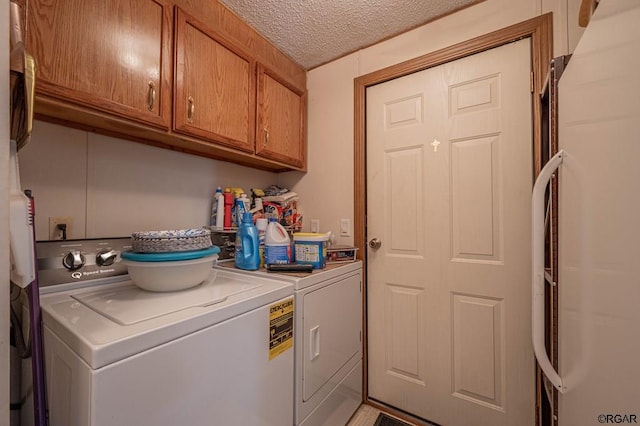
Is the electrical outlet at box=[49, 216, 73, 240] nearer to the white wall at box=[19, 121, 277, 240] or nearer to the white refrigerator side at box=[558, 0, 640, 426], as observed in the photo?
the white wall at box=[19, 121, 277, 240]

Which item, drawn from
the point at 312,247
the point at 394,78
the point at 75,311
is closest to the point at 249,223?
the point at 312,247

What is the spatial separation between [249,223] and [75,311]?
0.74 m

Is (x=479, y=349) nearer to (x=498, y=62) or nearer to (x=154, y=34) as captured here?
(x=498, y=62)

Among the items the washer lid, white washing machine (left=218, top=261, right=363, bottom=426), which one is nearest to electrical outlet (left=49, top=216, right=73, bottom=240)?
the washer lid

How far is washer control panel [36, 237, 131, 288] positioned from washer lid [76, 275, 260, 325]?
11 cm

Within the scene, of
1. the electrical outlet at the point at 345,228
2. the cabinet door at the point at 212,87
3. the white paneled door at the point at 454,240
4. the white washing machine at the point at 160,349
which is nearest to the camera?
the white washing machine at the point at 160,349

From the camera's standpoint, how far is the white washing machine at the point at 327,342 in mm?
1171

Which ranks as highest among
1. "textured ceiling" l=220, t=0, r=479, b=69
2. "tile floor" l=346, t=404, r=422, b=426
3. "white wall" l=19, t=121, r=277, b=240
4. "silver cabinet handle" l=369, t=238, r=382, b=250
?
"textured ceiling" l=220, t=0, r=479, b=69

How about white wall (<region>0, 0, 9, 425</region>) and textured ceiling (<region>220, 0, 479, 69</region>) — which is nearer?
white wall (<region>0, 0, 9, 425</region>)

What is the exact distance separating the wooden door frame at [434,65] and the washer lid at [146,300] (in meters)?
0.92

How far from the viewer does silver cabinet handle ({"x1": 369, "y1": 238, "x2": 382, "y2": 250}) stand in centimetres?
172

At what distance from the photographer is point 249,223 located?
4.54ft

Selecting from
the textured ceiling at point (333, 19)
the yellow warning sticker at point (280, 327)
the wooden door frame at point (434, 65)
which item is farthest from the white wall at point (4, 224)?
the wooden door frame at point (434, 65)

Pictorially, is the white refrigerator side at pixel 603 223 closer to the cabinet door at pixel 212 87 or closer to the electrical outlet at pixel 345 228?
the electrical outlet at pixel 345 228
